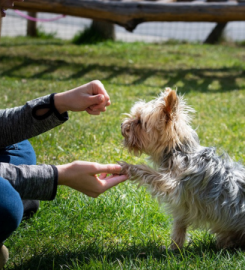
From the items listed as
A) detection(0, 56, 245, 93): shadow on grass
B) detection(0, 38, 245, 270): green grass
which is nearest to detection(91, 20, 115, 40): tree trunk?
detection(0, 38, 245, 270): green grass

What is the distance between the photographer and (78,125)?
5.49 m

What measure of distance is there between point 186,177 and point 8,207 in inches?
49.8

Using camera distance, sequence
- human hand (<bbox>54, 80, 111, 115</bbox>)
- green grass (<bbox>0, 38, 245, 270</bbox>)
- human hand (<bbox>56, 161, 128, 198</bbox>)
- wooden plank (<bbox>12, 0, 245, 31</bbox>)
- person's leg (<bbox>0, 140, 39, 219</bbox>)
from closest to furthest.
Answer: human hand (<bbox>56, 161, 128, 198</bbox>), human hand (<bbox>54, 80, 111, 115</bbox>), green grass (<bbox>0, 38, 245, 270</bbox>), person's leg (<bbox>0, 140, 39, 219</bbox>), wooden plank (<bbox>12, 0, 245, 31</bbox>)

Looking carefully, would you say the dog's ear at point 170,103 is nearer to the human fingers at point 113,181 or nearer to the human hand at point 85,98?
the human hand at point 85,98

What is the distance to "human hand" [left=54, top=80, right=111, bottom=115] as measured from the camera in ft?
9.02

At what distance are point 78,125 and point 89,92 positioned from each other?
274 centimetres

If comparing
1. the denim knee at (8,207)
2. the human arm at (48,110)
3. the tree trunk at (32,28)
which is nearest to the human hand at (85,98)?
the human arm at (48,110)

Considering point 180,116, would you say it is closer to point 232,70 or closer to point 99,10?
point 99,10

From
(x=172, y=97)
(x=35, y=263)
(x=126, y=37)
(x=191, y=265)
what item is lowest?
Result: (x=126, y=37)

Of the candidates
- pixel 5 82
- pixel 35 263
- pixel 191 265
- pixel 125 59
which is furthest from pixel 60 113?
pixel 125 59

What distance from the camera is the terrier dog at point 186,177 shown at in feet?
9.58

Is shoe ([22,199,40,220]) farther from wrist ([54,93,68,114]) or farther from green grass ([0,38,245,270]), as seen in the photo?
wrist ([54,93,68,114])

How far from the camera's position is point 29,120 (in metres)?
2.93

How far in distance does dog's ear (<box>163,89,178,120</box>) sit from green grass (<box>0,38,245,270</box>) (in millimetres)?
866
